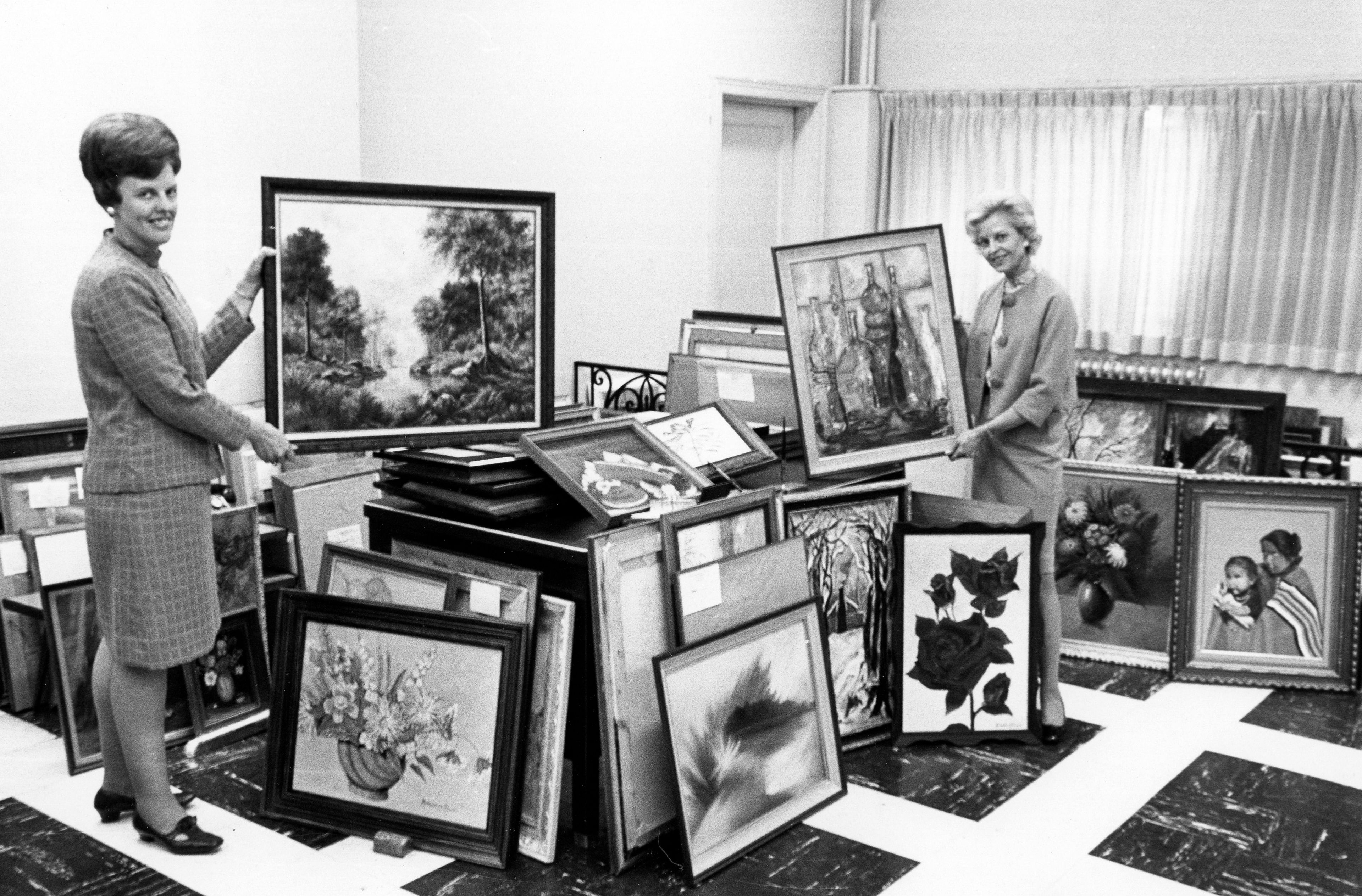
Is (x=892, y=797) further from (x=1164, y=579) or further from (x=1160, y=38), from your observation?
(x=1160, y=38)

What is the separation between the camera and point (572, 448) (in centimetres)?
341

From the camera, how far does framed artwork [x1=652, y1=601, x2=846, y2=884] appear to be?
2.98 metres

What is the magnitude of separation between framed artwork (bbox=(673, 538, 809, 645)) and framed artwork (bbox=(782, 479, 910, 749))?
19 centimetres

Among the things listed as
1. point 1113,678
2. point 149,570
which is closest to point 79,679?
point 149,570

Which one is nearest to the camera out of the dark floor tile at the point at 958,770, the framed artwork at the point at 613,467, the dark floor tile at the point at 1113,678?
the framed artwork at the point at 613,467

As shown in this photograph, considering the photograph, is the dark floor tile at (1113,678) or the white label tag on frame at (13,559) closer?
the white label tag on frame at (13,559)

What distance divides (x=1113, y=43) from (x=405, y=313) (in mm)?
4556

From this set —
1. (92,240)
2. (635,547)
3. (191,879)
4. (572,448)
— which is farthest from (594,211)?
(191,879)

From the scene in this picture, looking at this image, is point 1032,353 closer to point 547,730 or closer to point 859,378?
point 859,378

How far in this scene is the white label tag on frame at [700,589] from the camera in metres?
3.08

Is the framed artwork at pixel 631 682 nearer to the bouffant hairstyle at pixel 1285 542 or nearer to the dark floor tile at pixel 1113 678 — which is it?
the dark floor tile at pixel 1113 678

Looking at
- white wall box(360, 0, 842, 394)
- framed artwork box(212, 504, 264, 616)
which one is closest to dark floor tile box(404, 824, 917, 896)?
framed artwork box(212, 504, 264, 616)

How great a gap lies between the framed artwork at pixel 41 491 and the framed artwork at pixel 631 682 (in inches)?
70.3

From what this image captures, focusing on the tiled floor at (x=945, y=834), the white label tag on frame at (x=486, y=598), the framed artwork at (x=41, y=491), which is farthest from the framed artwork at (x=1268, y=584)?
the framed artwork at (x=41, y=491)
